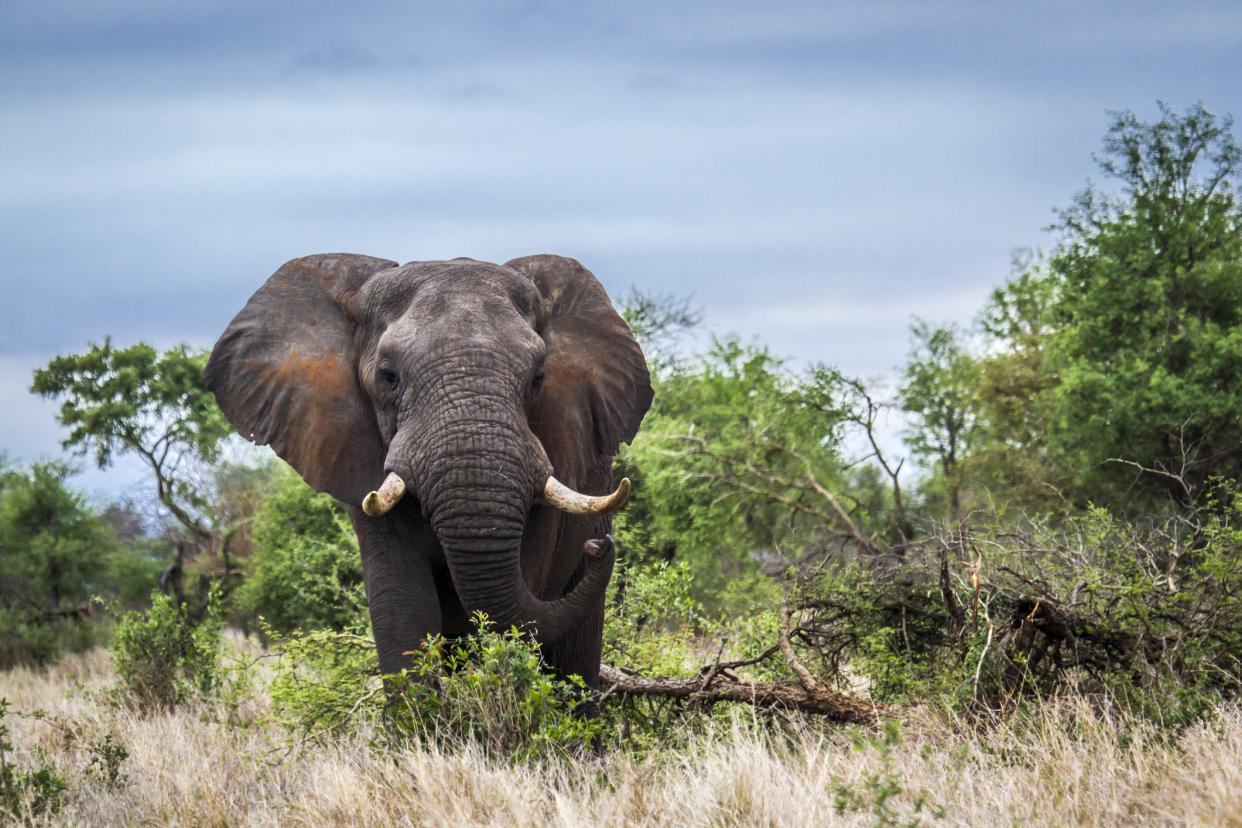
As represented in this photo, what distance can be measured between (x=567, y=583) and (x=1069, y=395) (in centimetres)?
1580

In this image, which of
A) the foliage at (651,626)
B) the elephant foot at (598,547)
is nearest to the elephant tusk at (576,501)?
the elephant foot at (598,547)

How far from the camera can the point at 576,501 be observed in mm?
6207

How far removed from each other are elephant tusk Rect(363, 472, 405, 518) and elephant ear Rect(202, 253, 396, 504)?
27.0 inches

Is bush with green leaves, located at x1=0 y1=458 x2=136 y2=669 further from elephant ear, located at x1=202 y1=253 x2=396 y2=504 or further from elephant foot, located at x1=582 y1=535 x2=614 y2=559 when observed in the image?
elephant foot, located at x1=582 y1=535 x2=614 y2=559

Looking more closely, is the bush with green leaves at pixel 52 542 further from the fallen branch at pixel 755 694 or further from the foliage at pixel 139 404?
the fallen branch at pixel 755 694

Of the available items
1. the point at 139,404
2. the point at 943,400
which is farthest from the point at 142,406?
the point at 943,400

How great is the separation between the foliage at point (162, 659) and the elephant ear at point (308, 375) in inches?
158

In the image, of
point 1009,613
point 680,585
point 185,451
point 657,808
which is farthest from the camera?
point 185,451

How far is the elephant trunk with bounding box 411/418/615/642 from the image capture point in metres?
5.92

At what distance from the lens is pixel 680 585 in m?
10.1

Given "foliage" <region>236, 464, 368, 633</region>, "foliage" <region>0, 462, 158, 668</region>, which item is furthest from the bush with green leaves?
"foliage" <region>236, 464, 368, 633</region>

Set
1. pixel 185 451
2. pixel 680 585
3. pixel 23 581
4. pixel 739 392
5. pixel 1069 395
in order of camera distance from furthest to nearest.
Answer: pixel 185 451
pixel 23 581
pixel 739 392
pixel 1069 395
pixel 680 585

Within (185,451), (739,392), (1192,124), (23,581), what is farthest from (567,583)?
(185,451)

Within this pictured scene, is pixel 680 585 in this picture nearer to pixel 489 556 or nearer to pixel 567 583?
pixel 567 583
